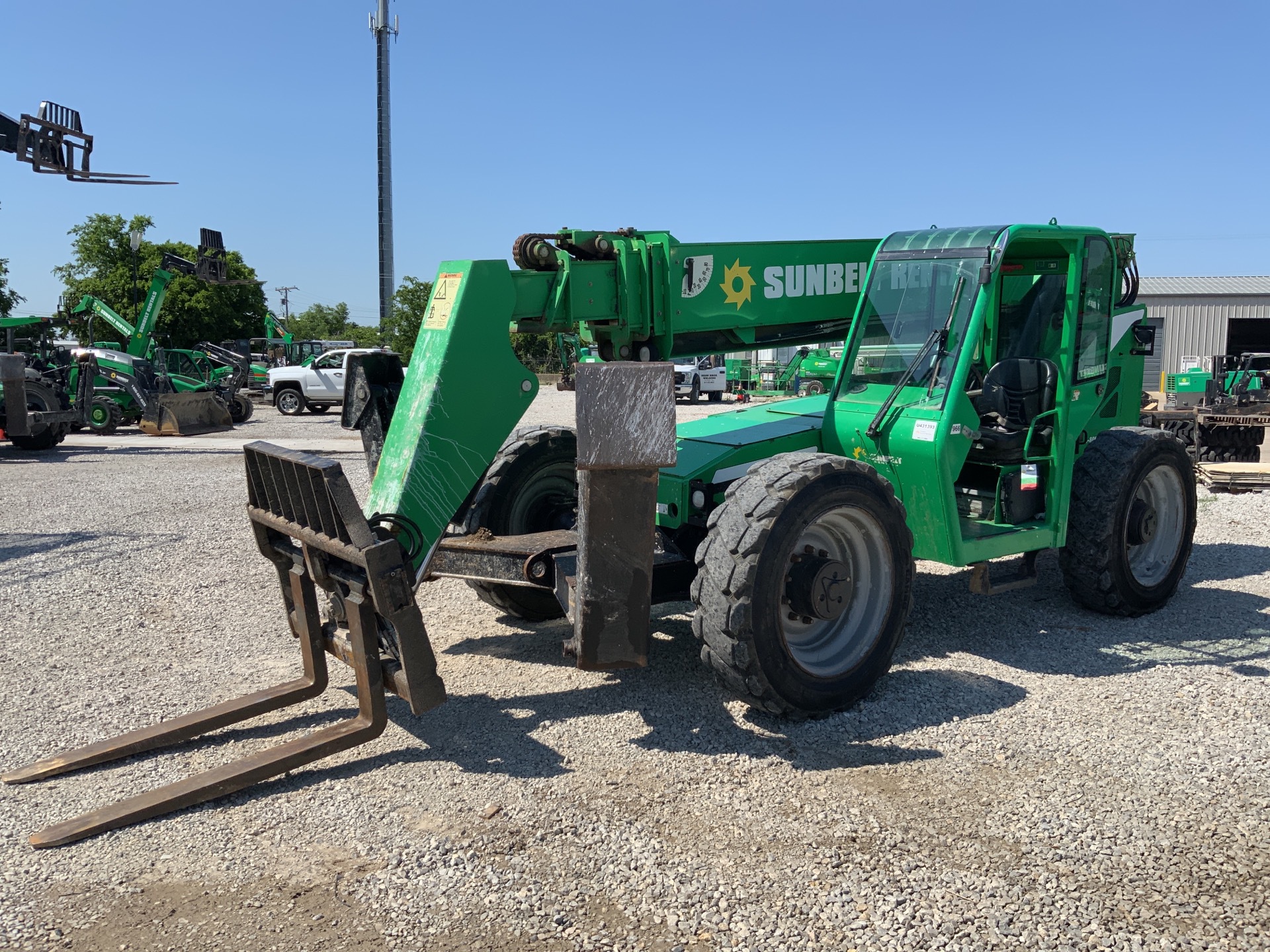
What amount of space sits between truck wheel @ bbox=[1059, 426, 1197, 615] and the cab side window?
1.63ft

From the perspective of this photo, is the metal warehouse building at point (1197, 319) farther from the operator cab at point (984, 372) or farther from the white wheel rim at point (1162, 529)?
the operator cab at point (984, 372)

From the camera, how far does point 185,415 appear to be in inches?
878

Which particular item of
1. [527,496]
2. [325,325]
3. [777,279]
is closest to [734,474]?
[777,279]

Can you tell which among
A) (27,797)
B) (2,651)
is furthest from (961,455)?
(2,651)

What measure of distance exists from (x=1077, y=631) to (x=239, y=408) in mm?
23228

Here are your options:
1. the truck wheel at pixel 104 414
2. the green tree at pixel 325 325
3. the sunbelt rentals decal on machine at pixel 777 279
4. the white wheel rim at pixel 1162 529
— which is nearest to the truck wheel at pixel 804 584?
the sunbelt rentals decal on machine at pixel 777 279

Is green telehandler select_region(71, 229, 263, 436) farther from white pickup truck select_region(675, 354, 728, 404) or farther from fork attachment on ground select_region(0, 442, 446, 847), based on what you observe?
fork attachment on ground select_region(0, 442, 446, 847)

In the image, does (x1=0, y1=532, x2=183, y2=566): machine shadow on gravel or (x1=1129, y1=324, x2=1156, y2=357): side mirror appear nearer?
(x1=1129, y1=324, x2=1156, y2=357): side mirror

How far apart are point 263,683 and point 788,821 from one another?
3.17m

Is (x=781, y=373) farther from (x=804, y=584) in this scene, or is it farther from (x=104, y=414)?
(x=804, y=584)

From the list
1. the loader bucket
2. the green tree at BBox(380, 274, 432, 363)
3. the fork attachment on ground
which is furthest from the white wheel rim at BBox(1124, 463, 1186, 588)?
the green tree at BBox(380, 274, 432, 363)

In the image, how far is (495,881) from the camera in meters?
3.69

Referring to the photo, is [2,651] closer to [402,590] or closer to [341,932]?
[402,590]

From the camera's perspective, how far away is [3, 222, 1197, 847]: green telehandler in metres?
4.49
